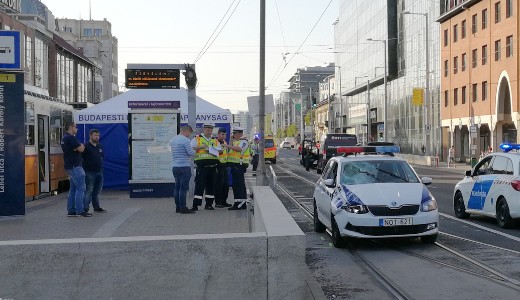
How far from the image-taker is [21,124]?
10453mm

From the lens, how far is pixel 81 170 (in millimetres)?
11500

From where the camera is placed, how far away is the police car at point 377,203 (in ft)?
34.1

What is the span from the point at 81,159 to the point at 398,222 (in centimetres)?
547

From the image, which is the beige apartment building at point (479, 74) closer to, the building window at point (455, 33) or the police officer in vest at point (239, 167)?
the building window at point (455, 33)

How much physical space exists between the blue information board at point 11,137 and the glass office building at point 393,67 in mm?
42950

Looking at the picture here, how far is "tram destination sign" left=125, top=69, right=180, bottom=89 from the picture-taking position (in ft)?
52.8

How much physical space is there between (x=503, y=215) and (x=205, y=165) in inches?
230

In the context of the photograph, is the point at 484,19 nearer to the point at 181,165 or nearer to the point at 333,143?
the point at 333,143

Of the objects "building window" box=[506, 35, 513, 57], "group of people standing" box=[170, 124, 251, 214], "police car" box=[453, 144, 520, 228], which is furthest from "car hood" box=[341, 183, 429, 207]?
"building window" box=[506, 35, 513, 57]

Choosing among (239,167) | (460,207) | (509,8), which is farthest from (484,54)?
(239,167)

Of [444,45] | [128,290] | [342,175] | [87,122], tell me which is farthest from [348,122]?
[128,290]

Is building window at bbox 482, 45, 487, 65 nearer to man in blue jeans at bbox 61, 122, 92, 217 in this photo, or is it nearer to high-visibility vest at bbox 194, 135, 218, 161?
high-visibility vest at bbox 194, 135, 218, 161

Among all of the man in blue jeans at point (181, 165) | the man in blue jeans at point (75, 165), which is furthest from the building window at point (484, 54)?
the man in blue jeans at point (75, 165)

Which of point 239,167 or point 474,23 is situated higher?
point 474,23
